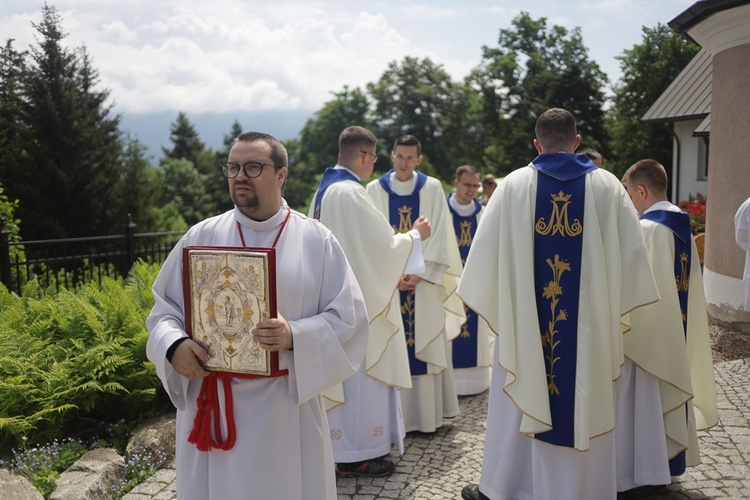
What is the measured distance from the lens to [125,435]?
18.2 ft

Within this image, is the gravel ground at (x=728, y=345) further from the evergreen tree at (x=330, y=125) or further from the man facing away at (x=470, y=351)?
the evergreen tree at (x=330, y=125)

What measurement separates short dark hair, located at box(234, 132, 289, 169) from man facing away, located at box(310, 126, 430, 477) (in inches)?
74.1

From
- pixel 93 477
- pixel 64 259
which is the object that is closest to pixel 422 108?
pixel 64 259

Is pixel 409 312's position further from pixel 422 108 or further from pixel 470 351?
pixel 422 108

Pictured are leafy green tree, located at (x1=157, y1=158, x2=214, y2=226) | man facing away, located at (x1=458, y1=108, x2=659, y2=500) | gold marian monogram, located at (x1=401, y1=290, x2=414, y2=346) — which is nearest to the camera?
man facing away, located at (x1=458, y1=108, x2=659, y2=500)

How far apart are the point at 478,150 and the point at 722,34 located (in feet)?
128

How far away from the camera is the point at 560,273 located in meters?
3.96

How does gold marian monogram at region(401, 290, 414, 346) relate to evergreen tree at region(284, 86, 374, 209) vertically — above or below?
below

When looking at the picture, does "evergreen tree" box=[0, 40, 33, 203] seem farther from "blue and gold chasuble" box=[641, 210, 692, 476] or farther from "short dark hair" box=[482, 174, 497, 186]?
"blue and gold chasuble" box=[641, 210, 692, 476]

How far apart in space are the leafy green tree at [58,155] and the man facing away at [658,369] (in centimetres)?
1617

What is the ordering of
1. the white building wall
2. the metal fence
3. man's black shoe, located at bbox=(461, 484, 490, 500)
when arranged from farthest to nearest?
the white building wall → the metal fence → man's black shoe, located at bbox=(461, 484, 490, 500)

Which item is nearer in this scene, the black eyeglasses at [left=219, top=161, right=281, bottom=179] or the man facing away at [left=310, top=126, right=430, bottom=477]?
the black eyeglasses at [left=219, top=161, right=281, bottom=179]

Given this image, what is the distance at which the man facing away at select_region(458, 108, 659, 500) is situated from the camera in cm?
387

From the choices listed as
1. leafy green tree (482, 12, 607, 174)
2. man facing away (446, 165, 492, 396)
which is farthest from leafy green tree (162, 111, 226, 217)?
man facing away (446, 165, 492, 396)
